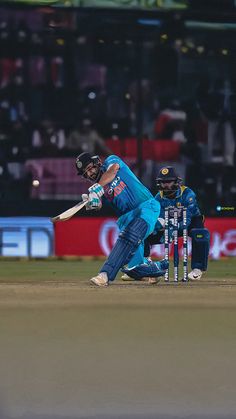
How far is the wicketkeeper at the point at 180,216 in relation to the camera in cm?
1203

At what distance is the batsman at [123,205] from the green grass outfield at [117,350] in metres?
0.33

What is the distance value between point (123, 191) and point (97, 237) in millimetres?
5299

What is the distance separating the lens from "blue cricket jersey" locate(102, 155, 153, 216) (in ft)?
38.7

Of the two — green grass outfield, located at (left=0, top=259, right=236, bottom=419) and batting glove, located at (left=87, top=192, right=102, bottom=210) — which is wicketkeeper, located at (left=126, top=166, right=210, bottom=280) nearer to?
green grass outfield, located at (left=0, top=259, right=236, bottom=419)

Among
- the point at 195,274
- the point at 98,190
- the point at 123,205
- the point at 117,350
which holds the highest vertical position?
the point at 98,190

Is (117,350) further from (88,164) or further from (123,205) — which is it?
(123,205)

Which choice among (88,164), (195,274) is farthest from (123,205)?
(195,274)

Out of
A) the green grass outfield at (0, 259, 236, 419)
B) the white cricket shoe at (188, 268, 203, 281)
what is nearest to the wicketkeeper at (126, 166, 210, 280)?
the white cricket shoe at (188, 268, 203, 281)

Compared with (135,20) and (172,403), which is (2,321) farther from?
(135,20)

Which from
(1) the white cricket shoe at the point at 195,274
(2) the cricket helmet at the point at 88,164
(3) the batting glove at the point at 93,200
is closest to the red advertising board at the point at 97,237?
(1) the white cricket shoe at the point at 195,274

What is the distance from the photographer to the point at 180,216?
12.1 metres

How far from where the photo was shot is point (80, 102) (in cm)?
1792

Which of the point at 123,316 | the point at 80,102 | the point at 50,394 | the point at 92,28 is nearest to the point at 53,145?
the point at 80,102

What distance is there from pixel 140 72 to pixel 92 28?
1106 millimetres
